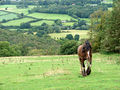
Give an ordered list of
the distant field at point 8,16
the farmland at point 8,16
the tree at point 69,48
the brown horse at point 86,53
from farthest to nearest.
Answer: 1. the distant field at point 8,16
2. the farmland at point 8,16
3. the tree at point 69,48
4. the brown horse at point 86,53

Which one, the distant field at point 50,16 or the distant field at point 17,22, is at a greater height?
the distant field at point 50,16

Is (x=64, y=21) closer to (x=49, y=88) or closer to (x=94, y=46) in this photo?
(x=94, y=46)

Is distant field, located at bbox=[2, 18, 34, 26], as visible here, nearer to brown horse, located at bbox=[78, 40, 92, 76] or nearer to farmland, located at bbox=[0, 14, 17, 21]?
farmland, located at bbox=[0, 14, 17, 21]

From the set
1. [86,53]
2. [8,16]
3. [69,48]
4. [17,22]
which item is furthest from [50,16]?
[86,53]

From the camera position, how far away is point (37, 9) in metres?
145

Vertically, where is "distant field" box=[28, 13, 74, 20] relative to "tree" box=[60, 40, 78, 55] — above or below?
below

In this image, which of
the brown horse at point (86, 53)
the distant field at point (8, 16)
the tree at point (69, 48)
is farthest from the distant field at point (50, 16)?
the brown horse at point (86, 53)

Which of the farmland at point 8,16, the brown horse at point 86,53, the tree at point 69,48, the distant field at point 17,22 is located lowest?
the distant field at point 17,22

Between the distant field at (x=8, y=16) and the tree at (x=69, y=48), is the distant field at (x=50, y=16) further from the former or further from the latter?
the tree at (x=69, y=48)

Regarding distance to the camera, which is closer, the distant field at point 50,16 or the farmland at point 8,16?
the distant field at point 50,16

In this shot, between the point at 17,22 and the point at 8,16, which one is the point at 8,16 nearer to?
the point at 8,16

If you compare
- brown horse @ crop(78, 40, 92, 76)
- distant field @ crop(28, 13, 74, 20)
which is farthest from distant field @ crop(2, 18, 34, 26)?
brown horse @ crop(78, 40, 92, 76)

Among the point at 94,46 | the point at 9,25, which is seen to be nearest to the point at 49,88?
the point at 94,46

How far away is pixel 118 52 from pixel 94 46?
7474 millimetres
